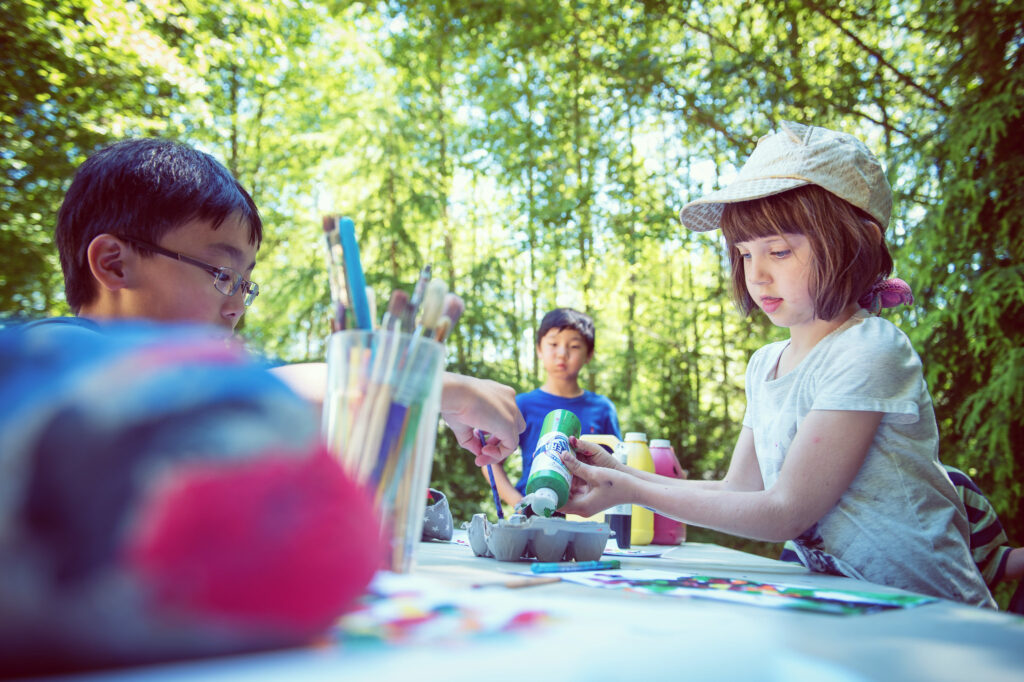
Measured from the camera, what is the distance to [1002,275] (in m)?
3.05

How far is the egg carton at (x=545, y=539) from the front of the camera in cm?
101

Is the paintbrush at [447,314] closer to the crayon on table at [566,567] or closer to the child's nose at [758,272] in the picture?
the crayon on table at [566,567]

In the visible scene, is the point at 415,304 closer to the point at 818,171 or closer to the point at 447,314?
the point at 447,314

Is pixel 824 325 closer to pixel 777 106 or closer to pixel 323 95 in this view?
pixel 777 106

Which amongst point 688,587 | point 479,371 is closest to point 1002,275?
point 688,587

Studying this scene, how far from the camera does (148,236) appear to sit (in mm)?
1278

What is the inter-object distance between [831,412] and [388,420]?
910 millimetres

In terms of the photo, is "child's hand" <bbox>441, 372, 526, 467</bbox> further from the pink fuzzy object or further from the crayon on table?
the pink fuzzy object

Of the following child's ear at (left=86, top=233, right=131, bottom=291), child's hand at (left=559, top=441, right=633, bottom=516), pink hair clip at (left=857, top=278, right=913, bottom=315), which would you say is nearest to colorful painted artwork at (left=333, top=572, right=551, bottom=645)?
child's hand at (left=559, top=441, right=633, bottom=516)

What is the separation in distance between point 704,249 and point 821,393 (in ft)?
14.9

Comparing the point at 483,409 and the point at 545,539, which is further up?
the point at 483,409

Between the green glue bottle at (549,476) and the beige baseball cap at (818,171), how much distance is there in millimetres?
673

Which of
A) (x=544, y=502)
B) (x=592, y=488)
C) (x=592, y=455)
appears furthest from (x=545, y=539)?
(x=592, y=455)

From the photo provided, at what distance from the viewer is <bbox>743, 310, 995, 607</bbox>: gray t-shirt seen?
3.80 feet
